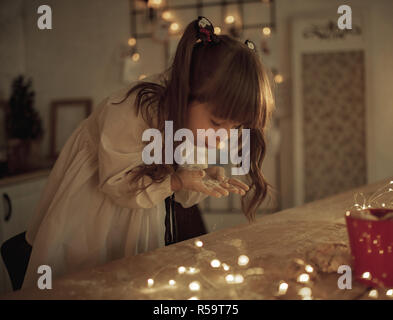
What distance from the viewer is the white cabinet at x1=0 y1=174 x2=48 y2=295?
76.6 inches

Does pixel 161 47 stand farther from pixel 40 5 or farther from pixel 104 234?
pixel 104 234

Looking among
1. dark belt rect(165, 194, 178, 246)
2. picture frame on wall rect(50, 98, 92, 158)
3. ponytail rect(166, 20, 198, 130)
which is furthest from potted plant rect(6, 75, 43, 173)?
ponytail rect(166, 20, 198, 130)

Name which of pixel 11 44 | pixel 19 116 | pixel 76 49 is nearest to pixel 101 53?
pixel 76 49

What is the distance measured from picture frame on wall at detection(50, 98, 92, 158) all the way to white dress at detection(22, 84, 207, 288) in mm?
1980

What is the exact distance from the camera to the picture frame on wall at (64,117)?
9.71ft

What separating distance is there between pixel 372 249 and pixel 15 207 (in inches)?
75.2

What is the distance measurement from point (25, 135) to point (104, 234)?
1793 mm

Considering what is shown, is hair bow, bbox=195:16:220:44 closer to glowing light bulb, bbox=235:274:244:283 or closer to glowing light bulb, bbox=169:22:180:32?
glowing light bulb, bbox=235:274:244:283

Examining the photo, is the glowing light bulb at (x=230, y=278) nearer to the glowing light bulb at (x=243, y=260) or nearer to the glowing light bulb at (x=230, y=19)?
the glowing light bulb at (x=243, y=260)

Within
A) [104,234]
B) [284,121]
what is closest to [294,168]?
[284,121]

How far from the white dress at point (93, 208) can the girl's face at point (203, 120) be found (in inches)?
4.6

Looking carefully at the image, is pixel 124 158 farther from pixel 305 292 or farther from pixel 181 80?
pixel 305 292

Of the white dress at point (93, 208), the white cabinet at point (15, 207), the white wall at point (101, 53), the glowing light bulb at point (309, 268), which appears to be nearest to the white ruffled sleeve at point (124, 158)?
the white dress at point (93, 208)

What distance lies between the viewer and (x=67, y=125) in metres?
2.97
